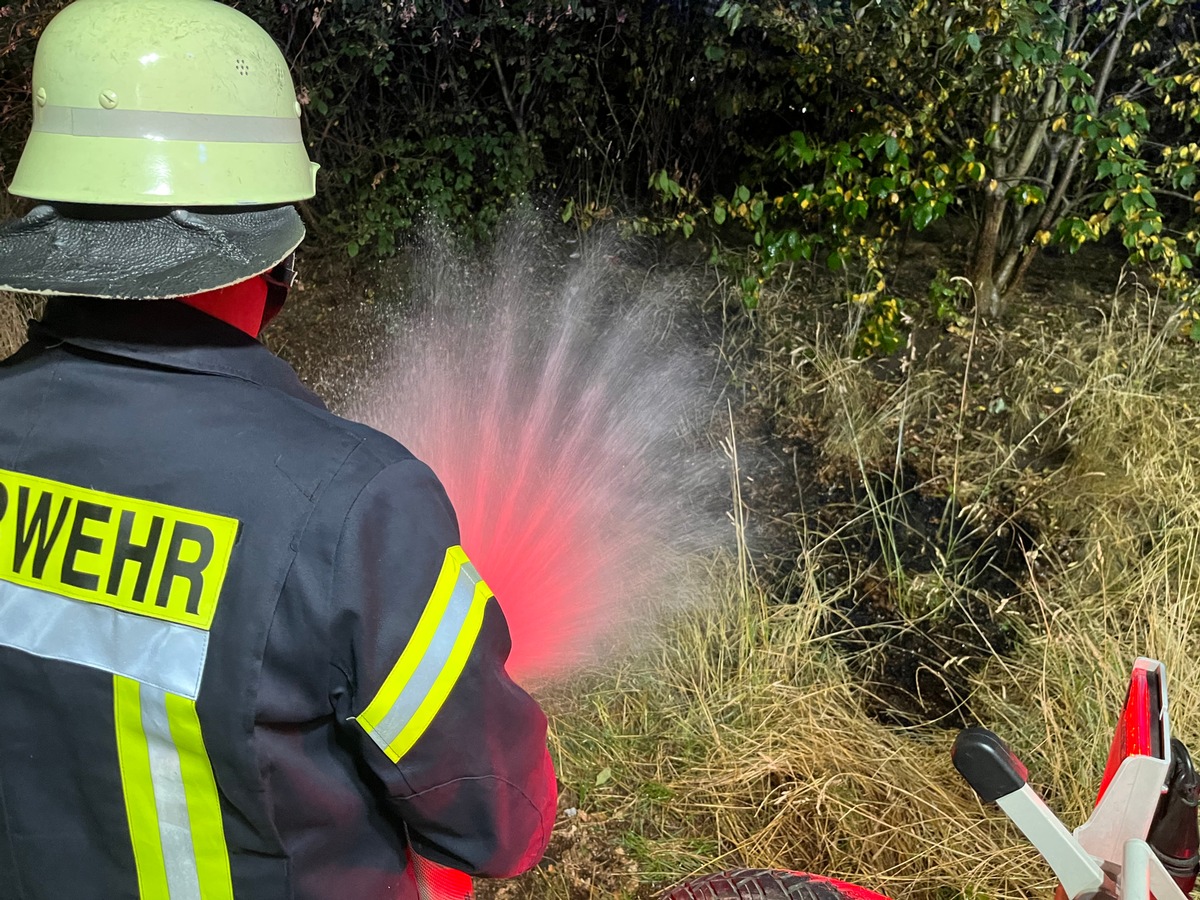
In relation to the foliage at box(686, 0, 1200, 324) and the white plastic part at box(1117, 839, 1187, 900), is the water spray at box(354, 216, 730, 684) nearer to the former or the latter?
the foliage at box(686, 0, 1200, 324)

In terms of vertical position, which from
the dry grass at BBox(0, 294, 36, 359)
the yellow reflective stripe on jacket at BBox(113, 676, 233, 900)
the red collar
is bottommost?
the dry grass at BBox(0, 294, 36, 359)

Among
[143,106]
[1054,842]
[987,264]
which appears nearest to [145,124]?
[143,106]

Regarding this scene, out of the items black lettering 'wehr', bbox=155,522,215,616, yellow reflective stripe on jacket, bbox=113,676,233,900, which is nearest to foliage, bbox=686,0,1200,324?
black lettering 'wehr', bbox=155,522,215,616

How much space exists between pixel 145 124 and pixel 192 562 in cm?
63

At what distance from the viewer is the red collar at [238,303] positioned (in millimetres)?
1233

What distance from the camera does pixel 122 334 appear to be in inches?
45.8

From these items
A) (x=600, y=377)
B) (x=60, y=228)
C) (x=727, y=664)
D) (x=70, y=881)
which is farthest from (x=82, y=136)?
(x=600, y=377)

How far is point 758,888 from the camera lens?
1.87 meters

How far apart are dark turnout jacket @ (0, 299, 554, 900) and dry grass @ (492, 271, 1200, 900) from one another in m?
1.68

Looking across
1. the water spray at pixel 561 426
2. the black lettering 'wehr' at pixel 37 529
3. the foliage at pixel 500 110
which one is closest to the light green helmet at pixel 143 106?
the black lettering 'wehr' at pixel 37 529

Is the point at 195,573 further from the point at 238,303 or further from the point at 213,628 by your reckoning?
the point at 238,303

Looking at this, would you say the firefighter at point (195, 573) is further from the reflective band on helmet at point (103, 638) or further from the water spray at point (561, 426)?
the water spray at point (561, 426)

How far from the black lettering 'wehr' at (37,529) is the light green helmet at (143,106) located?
41 centimetres

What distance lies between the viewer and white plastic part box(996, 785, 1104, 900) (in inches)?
53.2
